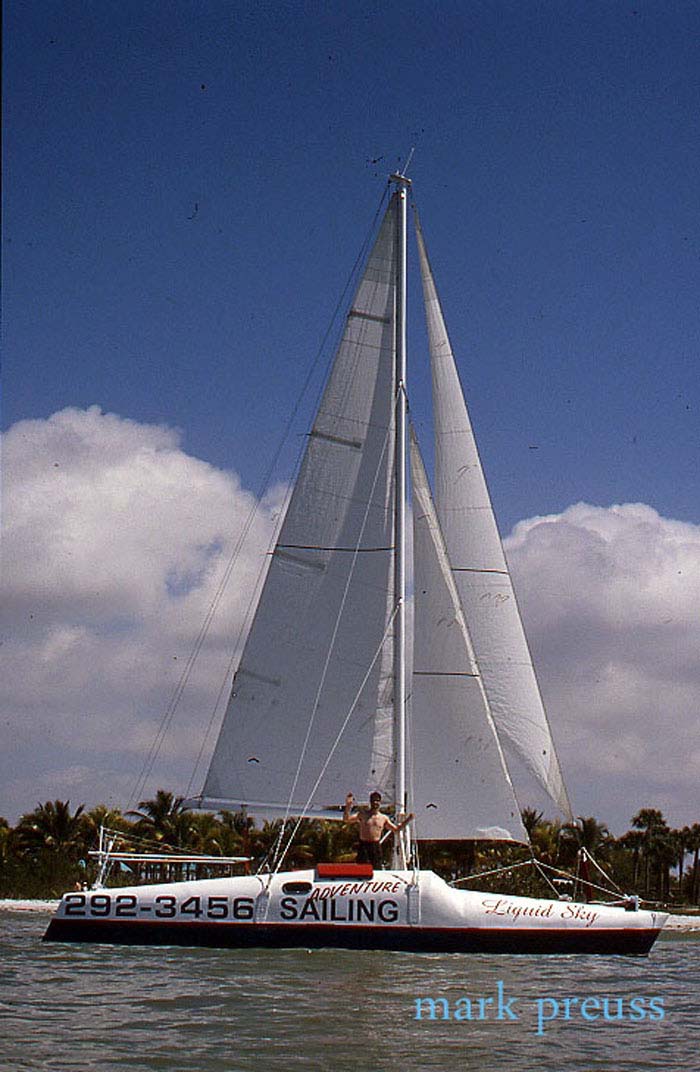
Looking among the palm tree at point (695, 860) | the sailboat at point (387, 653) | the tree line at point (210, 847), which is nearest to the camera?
the sailboat at point (387, 653)

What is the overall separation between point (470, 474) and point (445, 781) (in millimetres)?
→ 6470

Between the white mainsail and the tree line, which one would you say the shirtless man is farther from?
the tree line

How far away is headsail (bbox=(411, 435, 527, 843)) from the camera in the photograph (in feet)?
74.9

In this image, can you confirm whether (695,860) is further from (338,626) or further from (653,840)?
(338,626)

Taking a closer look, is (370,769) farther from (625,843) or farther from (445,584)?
(625,843)

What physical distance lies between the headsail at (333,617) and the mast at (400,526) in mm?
220

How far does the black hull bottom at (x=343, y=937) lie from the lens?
1944 cm

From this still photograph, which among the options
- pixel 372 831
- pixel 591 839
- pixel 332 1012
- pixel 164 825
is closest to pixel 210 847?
pixel 164 825

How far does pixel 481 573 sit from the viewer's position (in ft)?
81.3

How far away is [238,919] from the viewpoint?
19797mm

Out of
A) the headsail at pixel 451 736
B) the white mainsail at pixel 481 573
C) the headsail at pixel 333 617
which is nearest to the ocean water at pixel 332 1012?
the headsail at pixel 451 736

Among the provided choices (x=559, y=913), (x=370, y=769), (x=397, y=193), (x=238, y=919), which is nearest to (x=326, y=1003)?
(x=238, y=919)

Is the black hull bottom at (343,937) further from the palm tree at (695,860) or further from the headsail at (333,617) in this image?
the palm tree at (695,860)

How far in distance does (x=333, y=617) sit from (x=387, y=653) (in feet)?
4.40
